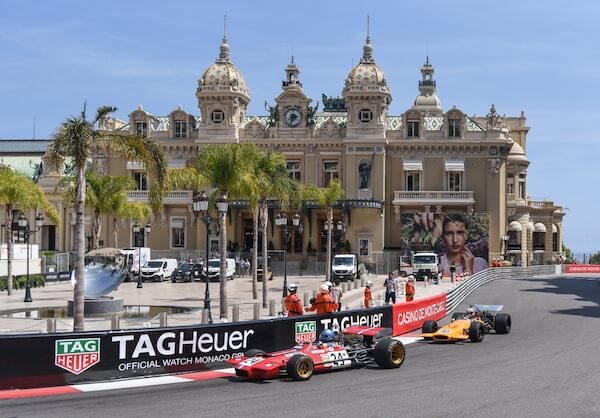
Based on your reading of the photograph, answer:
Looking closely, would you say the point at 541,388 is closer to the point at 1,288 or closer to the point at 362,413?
Answer: the point at 362,413

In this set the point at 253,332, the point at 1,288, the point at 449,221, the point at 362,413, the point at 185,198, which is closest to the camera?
the point at 362,413

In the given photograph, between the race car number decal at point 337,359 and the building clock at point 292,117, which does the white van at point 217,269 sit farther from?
the race car number decal at point 337,359

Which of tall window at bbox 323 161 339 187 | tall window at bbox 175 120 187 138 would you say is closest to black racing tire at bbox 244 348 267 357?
tall window at bbox 323 161 339 187

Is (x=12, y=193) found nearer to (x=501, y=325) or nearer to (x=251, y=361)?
(x=501, y=325)

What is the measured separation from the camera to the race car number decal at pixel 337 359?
63.3ft

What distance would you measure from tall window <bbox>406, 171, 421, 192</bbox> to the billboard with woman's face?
412 cm

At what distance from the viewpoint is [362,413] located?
15.0 metres

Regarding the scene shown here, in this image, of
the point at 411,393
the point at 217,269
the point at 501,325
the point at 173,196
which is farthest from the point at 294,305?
the point at 173,196

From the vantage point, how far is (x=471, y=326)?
25734mm

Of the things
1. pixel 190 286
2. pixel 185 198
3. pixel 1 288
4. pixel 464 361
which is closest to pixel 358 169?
→ pixel 185 198

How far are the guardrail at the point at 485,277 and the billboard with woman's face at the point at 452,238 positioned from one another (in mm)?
1958

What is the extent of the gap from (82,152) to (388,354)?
10.9 m

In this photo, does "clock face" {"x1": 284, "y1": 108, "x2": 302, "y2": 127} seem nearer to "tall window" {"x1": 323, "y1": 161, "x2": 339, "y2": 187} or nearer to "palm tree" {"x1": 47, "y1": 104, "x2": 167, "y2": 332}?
"tall window" {"x1": 323, "y1": 161, "x2": 339, "y2": 187}

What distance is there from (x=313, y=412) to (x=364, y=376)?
4310mm
